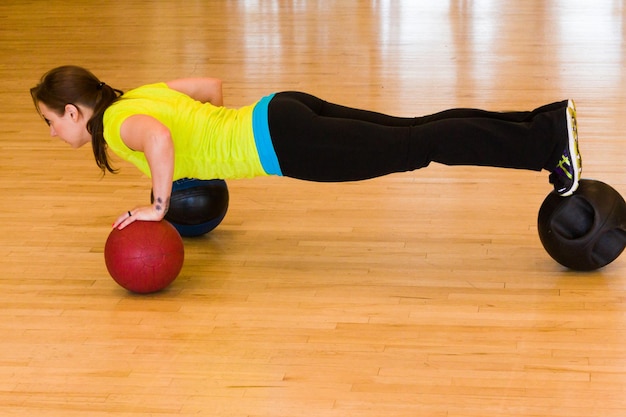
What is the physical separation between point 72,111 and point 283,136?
22.2 inches

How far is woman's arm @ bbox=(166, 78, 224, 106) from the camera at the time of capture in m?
2.82

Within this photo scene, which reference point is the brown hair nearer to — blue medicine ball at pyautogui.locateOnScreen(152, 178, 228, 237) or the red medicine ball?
the red medicine ball

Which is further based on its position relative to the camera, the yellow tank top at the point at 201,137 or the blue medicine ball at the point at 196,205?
the blue medicine ball at the point at 196,205

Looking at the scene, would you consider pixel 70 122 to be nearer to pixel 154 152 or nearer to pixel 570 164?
pixel 154 152

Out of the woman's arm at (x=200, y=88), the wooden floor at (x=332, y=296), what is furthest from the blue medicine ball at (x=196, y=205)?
the woman's arm at (x=200, y=88)

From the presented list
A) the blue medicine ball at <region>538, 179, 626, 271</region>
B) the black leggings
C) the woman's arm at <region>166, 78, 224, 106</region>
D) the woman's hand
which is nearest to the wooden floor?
the blue medicine ball at <region>538, 179, 626, 271</region>

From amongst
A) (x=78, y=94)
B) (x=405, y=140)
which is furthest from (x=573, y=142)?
(x=78, y=94)

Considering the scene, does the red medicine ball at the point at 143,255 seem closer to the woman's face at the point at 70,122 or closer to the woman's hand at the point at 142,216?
the woman's hand at the point at 142,216

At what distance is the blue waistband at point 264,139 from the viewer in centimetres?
261

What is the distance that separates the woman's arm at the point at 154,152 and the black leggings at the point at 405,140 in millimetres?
305

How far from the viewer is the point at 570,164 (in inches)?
98.7

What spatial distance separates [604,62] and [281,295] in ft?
10.4

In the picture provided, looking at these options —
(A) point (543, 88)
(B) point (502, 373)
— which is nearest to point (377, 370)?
(B) point (502, 373)

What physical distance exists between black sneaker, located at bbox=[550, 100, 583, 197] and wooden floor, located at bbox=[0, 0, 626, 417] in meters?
0.26
